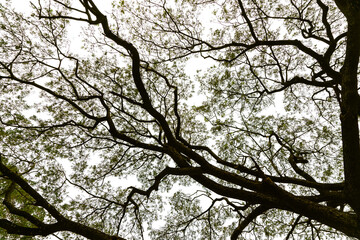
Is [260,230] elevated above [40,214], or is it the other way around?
[40,214]

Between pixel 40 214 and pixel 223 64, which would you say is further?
pixel 223 64

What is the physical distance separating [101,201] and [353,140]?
677 cm

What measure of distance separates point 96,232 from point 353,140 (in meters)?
4.96

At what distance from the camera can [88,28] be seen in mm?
7543

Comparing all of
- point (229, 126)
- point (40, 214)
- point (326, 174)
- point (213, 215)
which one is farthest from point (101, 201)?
point (326, 174)

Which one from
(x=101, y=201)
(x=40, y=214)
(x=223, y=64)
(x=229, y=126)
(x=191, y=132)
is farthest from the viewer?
(x=191, y=132)

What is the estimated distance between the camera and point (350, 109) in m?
3.29

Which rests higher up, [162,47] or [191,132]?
[162,47]

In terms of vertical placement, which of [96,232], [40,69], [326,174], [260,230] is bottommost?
[96,232]

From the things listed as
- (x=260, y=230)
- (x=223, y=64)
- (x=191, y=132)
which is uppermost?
(x=223, y=64)

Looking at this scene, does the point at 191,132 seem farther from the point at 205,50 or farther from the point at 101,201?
the point at 101,201

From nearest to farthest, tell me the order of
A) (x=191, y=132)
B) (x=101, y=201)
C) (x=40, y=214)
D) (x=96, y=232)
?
(x=96, y=232)
(x=101, y=201)
(x=40, y=214)
(x=191, y=132)

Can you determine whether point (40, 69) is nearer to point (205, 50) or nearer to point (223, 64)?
point (205, 50)

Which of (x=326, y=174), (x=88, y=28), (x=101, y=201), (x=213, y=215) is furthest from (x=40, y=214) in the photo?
(x=326, y=174)
